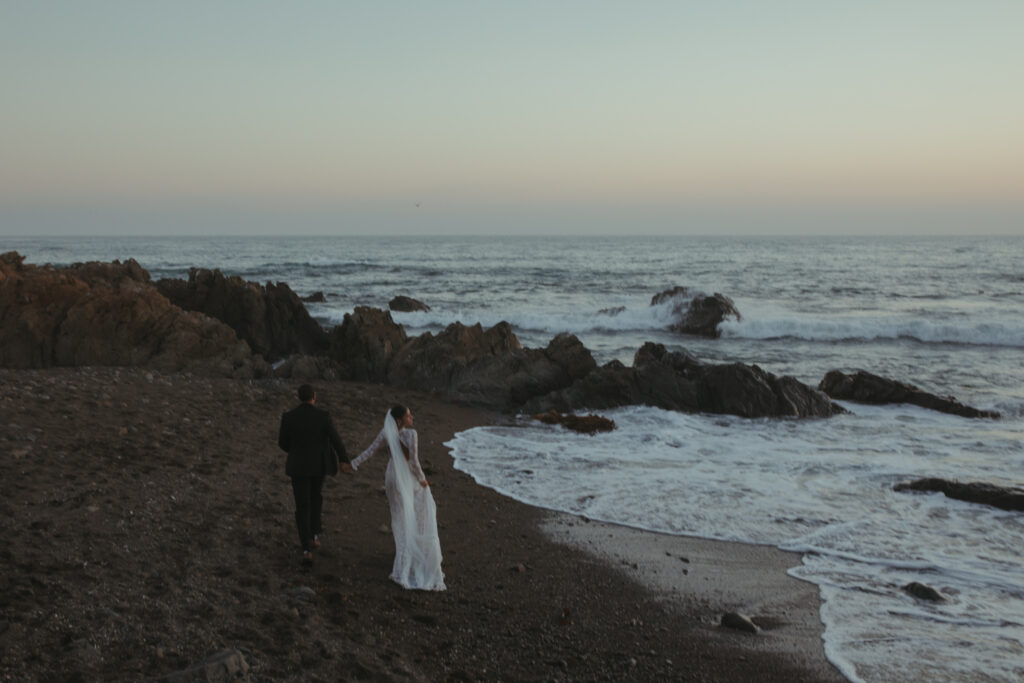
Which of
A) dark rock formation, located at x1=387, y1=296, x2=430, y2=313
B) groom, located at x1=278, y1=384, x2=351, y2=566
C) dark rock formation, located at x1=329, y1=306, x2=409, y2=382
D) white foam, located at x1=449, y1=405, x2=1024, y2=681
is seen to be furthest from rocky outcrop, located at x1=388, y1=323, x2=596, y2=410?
dark rock formation, located at x1=387, y1=296, x2=430, y2=313

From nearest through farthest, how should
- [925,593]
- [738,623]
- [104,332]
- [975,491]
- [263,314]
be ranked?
[738,623], [925,593], [975,491], [104,332], [263,314]

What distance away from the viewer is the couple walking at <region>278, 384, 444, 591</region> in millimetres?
6023

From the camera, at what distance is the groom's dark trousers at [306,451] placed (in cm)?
627

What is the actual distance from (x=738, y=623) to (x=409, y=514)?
2.70 m

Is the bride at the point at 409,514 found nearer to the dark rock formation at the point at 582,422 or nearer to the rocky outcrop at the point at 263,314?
the dark rock formation at the point at 582,422

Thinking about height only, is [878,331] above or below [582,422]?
above

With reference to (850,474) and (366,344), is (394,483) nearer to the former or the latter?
(850,474)

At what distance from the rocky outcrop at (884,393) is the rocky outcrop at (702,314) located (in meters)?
12.2

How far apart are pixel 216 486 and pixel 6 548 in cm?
248

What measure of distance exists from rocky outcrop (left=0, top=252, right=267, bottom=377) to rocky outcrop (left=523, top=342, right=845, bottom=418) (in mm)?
6364

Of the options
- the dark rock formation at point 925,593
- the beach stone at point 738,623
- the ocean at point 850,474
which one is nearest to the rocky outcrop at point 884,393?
the ocean at point 850,474

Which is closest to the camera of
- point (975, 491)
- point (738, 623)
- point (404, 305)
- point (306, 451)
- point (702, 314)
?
point (738, 623)

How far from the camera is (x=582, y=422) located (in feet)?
42.9

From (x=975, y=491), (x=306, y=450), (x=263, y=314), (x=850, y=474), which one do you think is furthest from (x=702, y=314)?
(x=306, y=450)
